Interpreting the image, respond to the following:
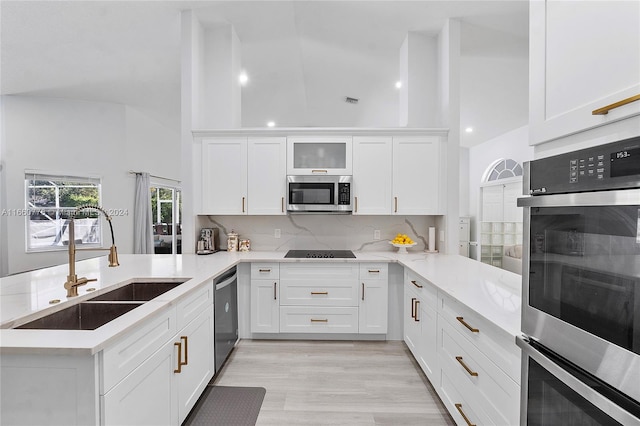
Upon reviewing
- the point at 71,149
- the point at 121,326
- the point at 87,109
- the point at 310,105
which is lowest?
the point at 121,326

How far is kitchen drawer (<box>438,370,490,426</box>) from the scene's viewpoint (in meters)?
1.43

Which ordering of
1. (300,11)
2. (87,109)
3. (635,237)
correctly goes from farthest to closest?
1. (87,109)
2. (300,11)
3. (635,237)

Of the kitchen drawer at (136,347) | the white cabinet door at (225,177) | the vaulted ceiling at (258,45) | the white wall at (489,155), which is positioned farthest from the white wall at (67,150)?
the white wall at (489,155)

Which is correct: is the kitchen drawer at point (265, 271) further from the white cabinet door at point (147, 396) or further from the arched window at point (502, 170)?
the arched window at point (502, 170)

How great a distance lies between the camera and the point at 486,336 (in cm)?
137

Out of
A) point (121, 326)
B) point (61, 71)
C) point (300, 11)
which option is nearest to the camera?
point (121, 326)

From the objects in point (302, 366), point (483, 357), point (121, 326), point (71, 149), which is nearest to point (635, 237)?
point (483, 357)

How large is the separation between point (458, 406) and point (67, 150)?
19.5 ft

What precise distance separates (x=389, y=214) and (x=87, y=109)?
4.97 meters

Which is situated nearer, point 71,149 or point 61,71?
point 61,71

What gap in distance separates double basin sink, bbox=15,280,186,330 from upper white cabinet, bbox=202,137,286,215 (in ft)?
4.40

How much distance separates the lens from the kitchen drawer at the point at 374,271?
294 centimetres

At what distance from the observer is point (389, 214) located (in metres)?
3.21

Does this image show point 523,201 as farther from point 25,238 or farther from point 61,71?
point 25,238
